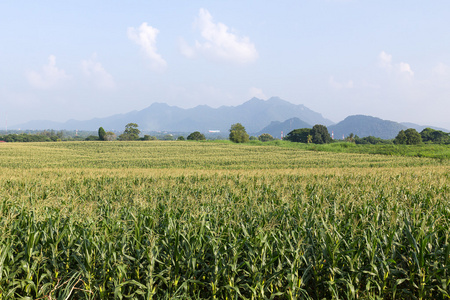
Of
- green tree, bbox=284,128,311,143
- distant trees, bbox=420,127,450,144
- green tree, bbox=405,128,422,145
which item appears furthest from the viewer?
green tree, bbox=284,128,311,143

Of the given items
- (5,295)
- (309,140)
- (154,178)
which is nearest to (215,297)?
(5,295)

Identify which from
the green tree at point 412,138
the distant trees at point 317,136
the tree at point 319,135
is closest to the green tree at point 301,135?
the distant trees at point 317,136

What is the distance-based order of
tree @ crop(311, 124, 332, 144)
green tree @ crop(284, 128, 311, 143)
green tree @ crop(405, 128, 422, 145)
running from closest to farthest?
green tree @ crop(405, 128, 422, 145)
tree @ crop(311, 124, 332, 144)
green tree @ crop(284, 128, 311, 143)

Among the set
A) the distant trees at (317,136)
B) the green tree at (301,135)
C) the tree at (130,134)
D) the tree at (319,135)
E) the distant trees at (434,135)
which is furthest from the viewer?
the tree at (130,134)

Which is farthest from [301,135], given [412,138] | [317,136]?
[412,138]

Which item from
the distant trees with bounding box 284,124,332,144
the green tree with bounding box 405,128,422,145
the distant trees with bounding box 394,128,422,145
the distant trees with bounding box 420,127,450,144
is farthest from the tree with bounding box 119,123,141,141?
the distant trees with bounding box 420,127,450,144

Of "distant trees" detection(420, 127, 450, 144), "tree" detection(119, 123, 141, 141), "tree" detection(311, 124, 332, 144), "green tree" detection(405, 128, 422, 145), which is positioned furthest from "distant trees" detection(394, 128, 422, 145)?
"tree" detection(119, 123, 141, 141)

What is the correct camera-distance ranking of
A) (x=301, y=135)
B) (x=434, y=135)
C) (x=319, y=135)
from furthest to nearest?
(x=301, y=135)
(x=319, y=135)
(x=434, y=135)

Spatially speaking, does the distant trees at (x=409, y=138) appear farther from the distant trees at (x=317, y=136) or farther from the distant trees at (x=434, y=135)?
the distant trees at (x=317, y=136)

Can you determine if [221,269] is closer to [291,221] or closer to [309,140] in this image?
[291,221]

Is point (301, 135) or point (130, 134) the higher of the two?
point (130, 134)

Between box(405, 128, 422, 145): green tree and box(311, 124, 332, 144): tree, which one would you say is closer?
box(405, 128, 422, 145): green tree

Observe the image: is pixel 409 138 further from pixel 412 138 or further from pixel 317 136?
pixel 317 136

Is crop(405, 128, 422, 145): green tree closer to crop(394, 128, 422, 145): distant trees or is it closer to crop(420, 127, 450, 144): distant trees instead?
crop(394, 128, 422, 145): distant trees
